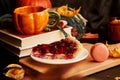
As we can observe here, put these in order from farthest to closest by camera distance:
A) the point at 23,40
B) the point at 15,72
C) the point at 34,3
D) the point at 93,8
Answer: the point at 93,8 < the point at 34,3 < the point at 23,40 < the point at 15,72

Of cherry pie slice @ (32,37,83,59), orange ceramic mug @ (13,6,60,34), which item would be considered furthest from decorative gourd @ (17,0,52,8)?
cherry pie slice @ (32,37,83,59)

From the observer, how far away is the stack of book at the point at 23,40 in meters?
0.76

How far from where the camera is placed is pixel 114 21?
3.00 ft

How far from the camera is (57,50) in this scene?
26.4 inches

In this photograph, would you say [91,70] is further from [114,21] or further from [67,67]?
[67,67]

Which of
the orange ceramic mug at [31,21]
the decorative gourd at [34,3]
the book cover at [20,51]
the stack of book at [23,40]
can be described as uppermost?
the decorative gourd at [34,3]

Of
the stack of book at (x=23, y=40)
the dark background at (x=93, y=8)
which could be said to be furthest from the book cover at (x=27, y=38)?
the dark background at (x=93, y=8)

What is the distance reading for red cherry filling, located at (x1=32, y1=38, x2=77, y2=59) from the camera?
0.66 metres

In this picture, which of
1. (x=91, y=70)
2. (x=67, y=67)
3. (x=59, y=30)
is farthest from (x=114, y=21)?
(x=67, y=67)

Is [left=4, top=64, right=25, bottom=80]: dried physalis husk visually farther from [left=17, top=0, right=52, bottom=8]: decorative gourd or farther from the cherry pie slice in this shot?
[left=17, top=0, right=52, bottom=8]: decorative gourd

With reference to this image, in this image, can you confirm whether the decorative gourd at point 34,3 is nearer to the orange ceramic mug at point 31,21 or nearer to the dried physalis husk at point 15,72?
the orange ceramic mug at point 31,21

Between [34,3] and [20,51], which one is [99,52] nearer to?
[20,51]

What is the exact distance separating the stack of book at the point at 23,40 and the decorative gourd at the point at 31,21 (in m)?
0.02

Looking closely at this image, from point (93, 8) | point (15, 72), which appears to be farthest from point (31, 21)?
point (93, 8)
